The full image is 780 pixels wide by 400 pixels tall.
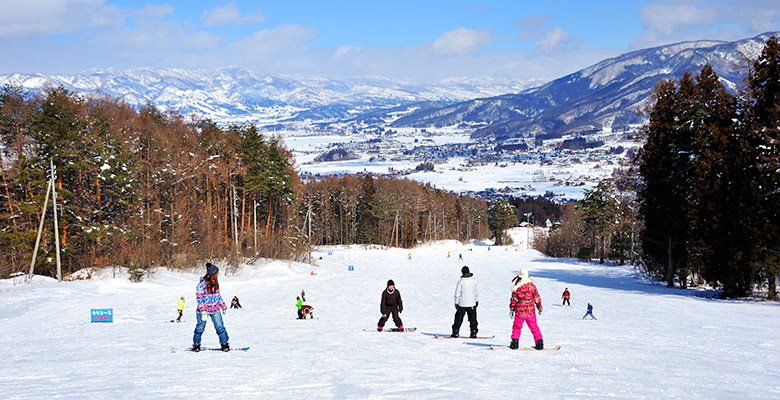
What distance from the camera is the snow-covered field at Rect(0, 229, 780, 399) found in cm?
762

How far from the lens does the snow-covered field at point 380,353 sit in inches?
300

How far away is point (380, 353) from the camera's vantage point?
11.1 meters

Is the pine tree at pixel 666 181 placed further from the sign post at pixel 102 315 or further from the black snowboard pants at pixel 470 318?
the sign post at pixel 102 315

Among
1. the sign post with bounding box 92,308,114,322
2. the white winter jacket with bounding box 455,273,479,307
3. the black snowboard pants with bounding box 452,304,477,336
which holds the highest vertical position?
the white winter jacket with bounding box 455,273,479,307

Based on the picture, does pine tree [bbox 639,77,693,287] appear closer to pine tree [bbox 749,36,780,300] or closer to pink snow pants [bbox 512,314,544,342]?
pine tree [bbox 749,36,780,300]

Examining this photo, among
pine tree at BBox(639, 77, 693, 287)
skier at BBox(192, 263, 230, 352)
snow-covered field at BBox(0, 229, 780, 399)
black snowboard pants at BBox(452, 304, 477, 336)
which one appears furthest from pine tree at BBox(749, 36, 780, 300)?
skier at BBox(192, 263, 230, 352)

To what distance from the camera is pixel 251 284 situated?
40.3 metres

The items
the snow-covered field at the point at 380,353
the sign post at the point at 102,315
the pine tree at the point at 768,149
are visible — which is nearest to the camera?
the snow-covered field at the point at 380,353

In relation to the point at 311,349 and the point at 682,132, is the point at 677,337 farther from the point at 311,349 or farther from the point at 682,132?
the point at 682,132

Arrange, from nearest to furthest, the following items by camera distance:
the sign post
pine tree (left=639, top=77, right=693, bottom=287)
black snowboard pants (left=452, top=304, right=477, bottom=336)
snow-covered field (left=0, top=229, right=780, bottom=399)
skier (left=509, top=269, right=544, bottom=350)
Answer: snow-covered field (left=0, top=229, right=780, bottom=399)
skier (left=509, top=269, right=544, bottom=350)
black snowboard pants (left=452, top=304, right=477, bottom=336)
the sign post
pine tree (left=639, top=77, right=693, bottom=287)

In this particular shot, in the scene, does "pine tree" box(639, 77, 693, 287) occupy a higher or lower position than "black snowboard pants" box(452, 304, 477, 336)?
higher

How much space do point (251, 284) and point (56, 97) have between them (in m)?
17.9

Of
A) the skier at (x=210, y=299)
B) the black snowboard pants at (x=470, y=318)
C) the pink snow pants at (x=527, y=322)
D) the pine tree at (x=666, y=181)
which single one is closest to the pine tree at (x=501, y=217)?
the pine tree at (x=666, y=181)

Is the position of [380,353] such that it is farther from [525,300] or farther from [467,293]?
[525,300]
